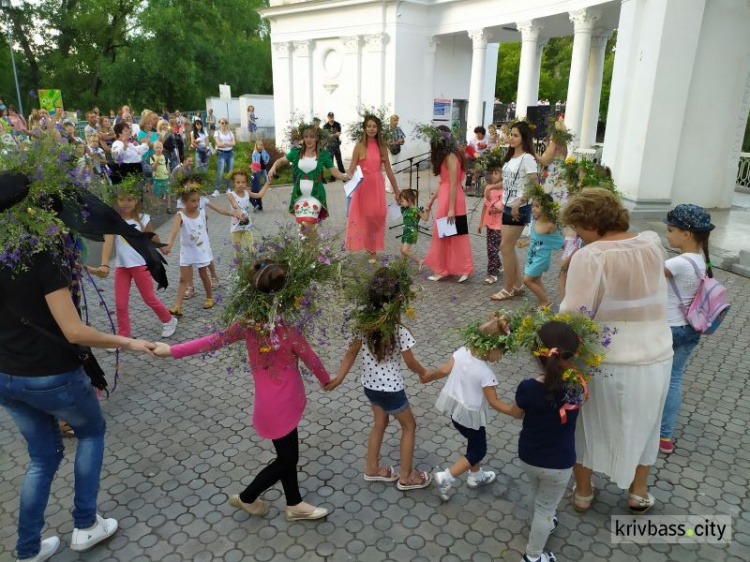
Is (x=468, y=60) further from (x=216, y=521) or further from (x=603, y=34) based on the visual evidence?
(x=216, y=521)

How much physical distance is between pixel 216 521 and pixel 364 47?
19369 mm

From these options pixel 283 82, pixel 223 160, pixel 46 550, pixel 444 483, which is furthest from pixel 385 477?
pixel 283 82

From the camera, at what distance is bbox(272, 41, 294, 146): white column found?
72.9ft

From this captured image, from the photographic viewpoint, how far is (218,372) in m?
4.98

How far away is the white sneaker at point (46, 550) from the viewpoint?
2824 mm

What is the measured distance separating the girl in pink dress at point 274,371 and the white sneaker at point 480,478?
1.10 m

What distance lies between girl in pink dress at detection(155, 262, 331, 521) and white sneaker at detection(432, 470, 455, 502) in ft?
2.78

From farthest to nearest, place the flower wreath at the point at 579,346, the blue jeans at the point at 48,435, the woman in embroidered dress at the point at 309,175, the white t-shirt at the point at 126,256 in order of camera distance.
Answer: the woman in embroidered dress at the point at 309,175 → the white t-shirt at the point at 126,256 → the blue jeans at the point at 48,435 → the flower wreath at the point at 579,346

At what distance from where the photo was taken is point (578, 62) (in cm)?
1545

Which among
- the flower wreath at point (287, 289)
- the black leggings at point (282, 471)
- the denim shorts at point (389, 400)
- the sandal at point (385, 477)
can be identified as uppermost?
the flower wreath at point (287, 289)

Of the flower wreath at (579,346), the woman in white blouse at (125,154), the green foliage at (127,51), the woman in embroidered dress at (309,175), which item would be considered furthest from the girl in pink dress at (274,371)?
the green foliage at (127,51)

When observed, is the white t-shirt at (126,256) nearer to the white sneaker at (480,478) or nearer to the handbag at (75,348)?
the handbag at (75,348)

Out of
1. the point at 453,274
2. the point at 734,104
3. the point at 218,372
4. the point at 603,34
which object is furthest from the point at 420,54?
the point at 218,372

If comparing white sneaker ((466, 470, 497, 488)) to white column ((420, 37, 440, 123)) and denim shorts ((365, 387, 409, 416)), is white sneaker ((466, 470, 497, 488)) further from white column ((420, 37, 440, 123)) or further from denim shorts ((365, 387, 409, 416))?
white column ((420, 37, 440, 123))
